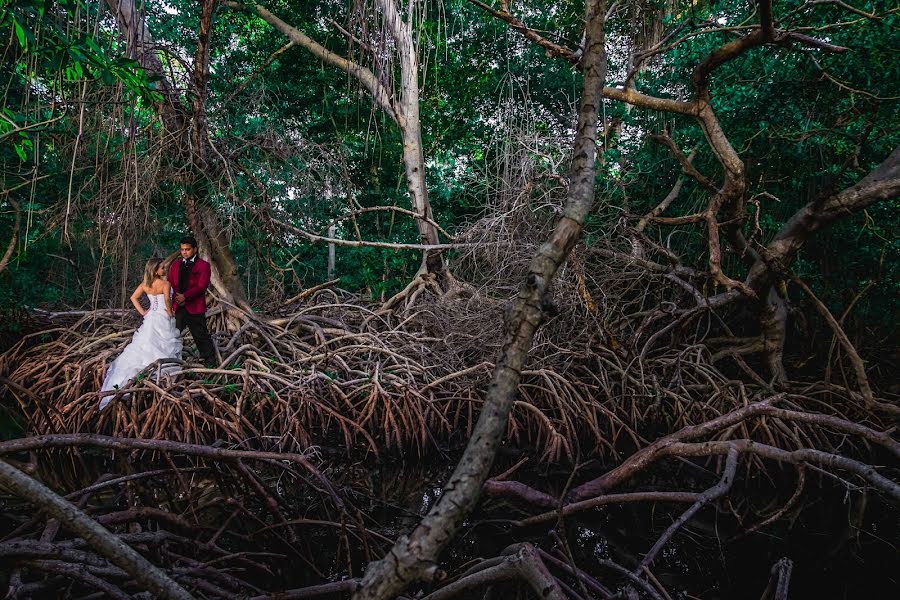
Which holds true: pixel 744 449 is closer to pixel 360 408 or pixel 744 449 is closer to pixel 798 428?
pixel 798 428

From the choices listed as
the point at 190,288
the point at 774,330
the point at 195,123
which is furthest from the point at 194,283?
the point at 774,330

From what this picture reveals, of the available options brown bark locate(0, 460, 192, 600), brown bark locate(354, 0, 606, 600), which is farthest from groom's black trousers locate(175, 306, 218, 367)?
brown bark locate(354, 0, 606, 600)

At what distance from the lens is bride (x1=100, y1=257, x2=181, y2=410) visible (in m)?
5.21

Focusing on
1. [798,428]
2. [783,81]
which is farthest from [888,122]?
[798,428]

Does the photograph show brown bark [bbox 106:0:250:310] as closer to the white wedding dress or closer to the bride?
the bride

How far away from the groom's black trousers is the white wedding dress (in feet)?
0.43

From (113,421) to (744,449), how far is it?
4957 mm

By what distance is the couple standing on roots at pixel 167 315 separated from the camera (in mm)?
5219

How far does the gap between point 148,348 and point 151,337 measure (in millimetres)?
111

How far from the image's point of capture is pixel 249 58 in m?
8.76

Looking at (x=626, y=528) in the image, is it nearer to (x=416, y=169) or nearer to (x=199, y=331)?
(x=199, y=331)

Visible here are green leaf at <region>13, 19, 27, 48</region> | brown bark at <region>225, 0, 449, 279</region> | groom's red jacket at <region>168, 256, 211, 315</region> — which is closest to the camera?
green leaf at <region>13, 19, 27, 48</region>

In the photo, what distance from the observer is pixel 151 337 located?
17.5 feet

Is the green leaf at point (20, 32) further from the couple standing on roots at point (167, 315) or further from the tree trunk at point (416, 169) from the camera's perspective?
the tree trunk at point (416, 169)
